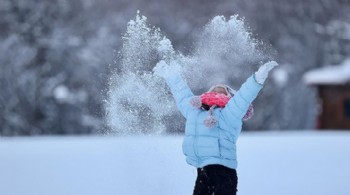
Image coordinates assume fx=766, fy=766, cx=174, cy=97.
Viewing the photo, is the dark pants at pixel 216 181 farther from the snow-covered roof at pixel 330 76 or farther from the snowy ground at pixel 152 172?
the snow-covered roof at pixel 330 76

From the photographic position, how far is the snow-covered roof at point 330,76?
29.4 metres

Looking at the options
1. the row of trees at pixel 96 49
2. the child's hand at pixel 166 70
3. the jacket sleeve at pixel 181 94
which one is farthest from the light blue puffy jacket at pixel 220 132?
the row of trees at pixel 96 49

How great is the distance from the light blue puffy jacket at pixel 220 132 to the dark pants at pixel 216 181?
0.13 feet

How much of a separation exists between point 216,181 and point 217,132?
1.07ft

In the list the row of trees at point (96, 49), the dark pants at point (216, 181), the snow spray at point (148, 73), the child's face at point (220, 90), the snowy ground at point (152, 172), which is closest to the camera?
the dark pants at point (216, 181)

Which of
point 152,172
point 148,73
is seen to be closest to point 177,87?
point 148,73

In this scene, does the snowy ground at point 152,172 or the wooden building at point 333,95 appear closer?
the snowy ground at point 152,172

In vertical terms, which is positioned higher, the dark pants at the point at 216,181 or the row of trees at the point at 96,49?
the row of trees at the point at 96,49

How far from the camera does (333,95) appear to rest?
97.9 ft

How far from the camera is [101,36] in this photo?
30.2m

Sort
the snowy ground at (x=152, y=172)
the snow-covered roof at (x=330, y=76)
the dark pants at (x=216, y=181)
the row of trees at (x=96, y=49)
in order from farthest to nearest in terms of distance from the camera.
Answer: the snow-covered roof at (x=330, y=76) < the row of trees at (x=96, y=49) < the snowy ground at (x=152, y=172) < the dark pants at (x=216, y=181)

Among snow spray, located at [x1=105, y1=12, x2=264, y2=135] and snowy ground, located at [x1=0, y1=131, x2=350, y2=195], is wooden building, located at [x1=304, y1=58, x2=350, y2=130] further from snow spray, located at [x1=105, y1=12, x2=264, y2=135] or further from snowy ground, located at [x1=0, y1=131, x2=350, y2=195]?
snow spray, located at [x1=105, y1=12, x2=264, y2=135]

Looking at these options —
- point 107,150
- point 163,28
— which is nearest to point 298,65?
point 163,28

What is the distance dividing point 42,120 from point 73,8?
16.8ft
